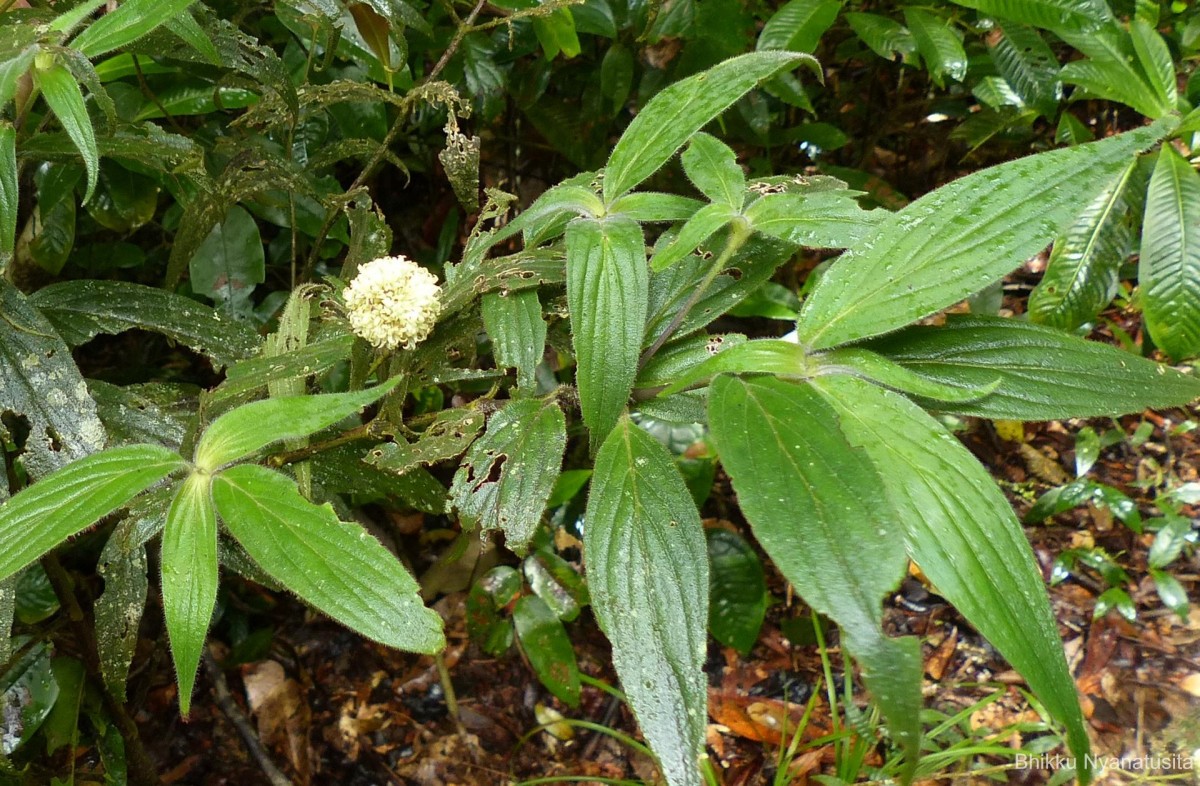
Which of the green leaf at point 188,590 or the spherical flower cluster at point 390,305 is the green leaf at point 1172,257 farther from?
the green leaf at point 188,590

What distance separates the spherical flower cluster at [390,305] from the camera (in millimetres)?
567

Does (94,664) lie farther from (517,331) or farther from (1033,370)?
(1033,370)

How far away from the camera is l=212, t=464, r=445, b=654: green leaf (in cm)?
46

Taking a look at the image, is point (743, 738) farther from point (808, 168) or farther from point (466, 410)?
point (808, 168)

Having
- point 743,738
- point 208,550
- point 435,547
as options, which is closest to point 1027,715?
point 743,738

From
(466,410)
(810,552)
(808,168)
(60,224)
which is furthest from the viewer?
(808,168)

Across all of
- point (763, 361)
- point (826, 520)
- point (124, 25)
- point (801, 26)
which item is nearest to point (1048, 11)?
point (801, 26)

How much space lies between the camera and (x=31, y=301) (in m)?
0.83

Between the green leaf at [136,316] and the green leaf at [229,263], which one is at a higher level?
the green leaf at [136,316]

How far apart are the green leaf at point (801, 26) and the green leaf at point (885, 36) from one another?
98mm

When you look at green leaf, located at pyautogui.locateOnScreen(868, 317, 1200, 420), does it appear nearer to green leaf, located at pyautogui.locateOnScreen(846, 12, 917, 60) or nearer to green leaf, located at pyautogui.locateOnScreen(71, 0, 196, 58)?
green leaf, located at pyautogui.locateOnScreen(71, 0, 196, 58)

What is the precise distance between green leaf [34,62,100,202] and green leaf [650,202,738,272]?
43 centimetres

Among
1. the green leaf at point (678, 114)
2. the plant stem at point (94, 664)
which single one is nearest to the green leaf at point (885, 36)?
the green leaf at point (678, 114)

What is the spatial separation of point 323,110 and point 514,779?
1.12m
